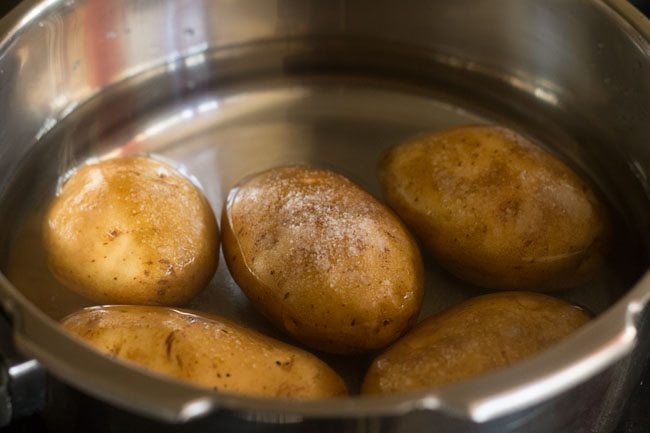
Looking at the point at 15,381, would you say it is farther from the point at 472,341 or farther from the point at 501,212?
the point at 501,212

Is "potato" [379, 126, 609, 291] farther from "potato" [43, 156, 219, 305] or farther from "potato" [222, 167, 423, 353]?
"potato" [43, 156, 219, 305]

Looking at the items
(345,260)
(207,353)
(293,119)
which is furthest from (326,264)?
(293,119)

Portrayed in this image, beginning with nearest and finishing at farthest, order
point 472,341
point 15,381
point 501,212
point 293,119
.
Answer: point 15,381 < point 472,341 < point 501,212 < point 293,119

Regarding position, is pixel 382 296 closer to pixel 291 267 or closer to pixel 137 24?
pixel 291 267

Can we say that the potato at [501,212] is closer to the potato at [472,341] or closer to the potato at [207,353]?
the potato at [472,341]

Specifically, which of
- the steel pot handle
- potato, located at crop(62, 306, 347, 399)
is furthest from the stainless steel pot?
the steel pot handle

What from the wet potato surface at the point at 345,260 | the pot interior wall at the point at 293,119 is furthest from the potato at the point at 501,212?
the pot interior wall at the point at 293,119

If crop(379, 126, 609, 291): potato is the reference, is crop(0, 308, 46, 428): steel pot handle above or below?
above
